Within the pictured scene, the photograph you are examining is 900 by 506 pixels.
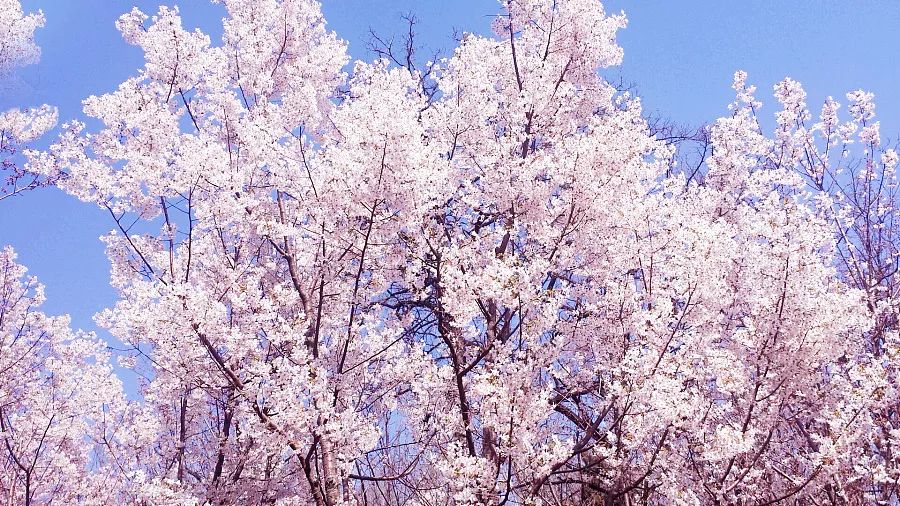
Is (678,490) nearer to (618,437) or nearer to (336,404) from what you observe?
(618,437)

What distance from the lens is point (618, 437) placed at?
7.04 meters

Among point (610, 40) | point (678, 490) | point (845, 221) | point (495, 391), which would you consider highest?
point (610, 40)

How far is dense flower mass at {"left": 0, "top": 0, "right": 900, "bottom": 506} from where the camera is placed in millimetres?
6711

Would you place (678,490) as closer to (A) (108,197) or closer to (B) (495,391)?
(B) (495,391)

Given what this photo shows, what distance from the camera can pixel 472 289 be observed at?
22.4 ft

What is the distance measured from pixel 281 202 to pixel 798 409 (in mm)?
6680

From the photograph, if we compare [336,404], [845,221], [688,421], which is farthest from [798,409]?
[336,404]

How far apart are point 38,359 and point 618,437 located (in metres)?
10.7

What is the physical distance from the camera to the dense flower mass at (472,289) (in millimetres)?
6711

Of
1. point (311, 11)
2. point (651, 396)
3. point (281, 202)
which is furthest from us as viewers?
point (311, 11)

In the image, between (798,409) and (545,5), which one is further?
(545,5)

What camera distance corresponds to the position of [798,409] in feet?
25.8

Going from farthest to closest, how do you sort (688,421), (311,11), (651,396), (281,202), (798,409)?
→ (311,11)
(281,202)
(798,409)
(688,421)
(651,396)

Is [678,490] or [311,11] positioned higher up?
[311,11]
